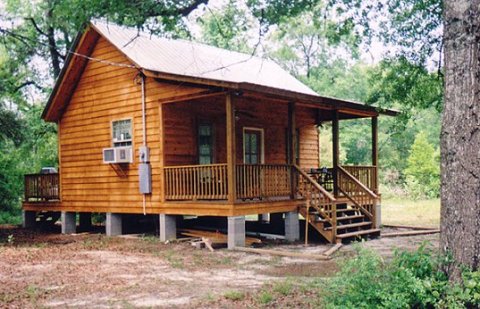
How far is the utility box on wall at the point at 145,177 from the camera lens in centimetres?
1488

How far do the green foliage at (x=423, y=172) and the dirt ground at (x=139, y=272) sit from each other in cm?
1652

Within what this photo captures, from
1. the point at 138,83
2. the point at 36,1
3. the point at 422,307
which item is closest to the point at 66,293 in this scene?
the point at 422,307

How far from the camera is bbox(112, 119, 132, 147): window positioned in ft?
52.2

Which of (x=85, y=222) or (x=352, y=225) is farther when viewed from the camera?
(x=85, y=222)

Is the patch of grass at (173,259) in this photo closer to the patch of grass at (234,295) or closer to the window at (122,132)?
the patch of grass at (234,295)

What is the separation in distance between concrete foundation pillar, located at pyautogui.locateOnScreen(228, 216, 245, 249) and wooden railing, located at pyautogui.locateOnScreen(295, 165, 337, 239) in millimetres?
2128

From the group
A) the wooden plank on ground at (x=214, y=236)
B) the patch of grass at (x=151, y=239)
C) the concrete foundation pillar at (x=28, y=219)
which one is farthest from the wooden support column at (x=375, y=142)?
the concrete foundation pillar at (x=28, y=219)

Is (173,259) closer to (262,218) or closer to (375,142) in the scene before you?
(375,142)

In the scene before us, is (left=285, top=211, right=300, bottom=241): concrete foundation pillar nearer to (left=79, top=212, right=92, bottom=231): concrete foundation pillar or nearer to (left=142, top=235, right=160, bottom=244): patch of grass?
(left=142, top=235, right=160, bottom=244): patch of grass

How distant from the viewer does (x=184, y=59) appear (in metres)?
17.5

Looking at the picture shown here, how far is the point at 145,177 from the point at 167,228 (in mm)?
1534

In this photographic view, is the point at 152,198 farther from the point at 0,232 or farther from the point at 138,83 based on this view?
the point at 0,232

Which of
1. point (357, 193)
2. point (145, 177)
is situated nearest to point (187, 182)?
point (145, 177)

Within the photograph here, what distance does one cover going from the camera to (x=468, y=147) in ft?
19.7
